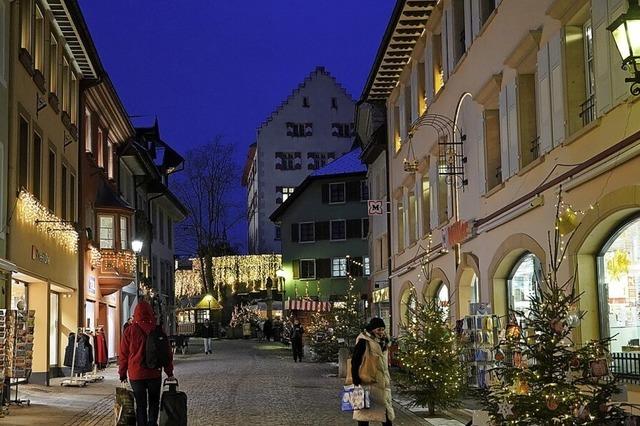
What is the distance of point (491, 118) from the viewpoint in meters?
20.8

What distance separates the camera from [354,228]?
2623 inches

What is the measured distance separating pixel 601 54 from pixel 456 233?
35.2 ft

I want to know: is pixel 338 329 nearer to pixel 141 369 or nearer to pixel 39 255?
pixel 39 255

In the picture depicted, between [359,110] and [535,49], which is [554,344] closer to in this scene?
[535,49]

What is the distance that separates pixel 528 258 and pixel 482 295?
2.56 m

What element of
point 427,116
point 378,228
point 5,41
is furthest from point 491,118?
point 378,228

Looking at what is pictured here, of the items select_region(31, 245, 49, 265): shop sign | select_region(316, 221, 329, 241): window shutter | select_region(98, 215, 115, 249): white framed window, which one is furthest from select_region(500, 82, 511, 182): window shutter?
select_region(316, 221, 329, 241): window shutter

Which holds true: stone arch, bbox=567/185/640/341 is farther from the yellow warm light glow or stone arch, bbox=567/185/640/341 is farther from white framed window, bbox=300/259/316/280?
white framed window, bbox=300/259/316/280

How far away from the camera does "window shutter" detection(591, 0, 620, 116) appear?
13086mm

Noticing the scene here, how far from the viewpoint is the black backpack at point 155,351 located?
42.3 feet

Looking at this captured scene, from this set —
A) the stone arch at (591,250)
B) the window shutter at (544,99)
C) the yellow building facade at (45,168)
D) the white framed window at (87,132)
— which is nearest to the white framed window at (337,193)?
the white framed window at (87,132)

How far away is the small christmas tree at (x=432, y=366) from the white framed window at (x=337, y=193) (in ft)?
159

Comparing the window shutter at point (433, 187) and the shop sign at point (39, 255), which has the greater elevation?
the window shutter at point (433, 187)

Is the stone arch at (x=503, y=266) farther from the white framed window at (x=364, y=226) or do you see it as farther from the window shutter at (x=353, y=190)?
the white framed window at (x=364, y=226)
